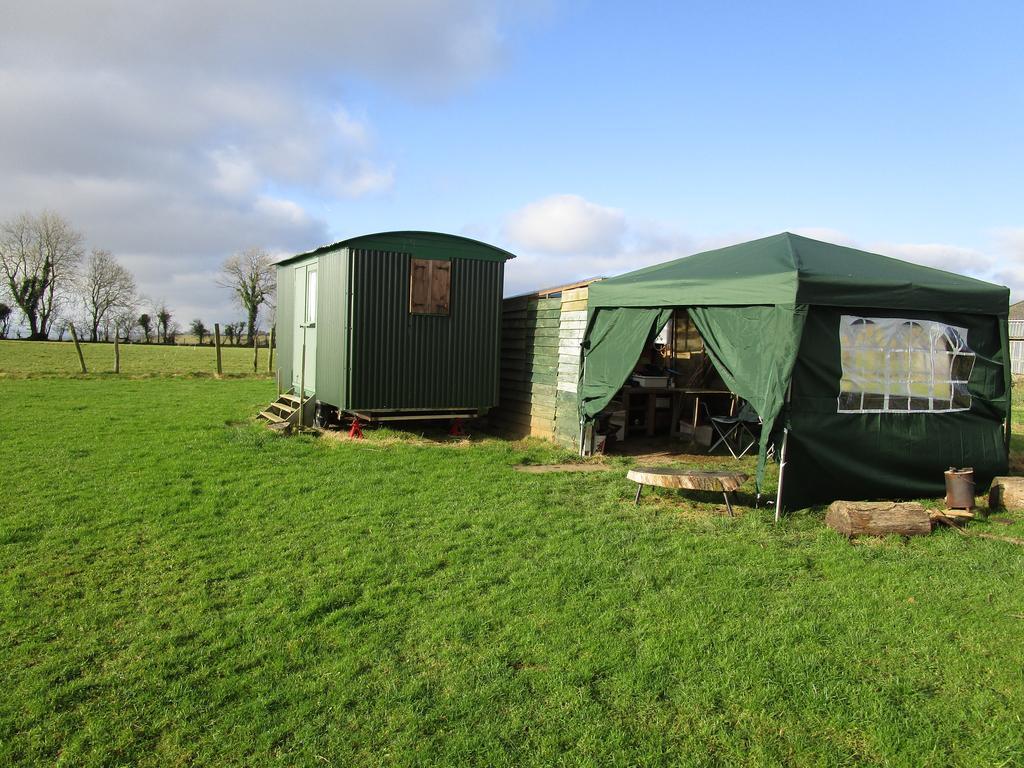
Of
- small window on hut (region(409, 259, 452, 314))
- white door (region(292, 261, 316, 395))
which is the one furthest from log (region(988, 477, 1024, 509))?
white door (region(292, 261, 316, 395))

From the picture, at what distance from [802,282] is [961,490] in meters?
2.50

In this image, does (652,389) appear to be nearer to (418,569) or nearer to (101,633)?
(418,569)

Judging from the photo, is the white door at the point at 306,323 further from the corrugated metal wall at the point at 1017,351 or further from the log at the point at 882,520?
the corrugated metal wall at the point at 1017,351

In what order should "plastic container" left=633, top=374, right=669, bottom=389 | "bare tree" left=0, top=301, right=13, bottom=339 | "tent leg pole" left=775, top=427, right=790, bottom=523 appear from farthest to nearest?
"bare tree" left=0, top=301, right=13, bottom=339 → "plastic container" left=633, top=374, right=669, bottom=389 → "tent leg pole" left=775, top=427, right=790, bottom=523

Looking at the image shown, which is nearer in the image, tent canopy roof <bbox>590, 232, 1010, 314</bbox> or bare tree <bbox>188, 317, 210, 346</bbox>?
tent canopy roof <bbox>590, 232, 1010, 314</bbox>

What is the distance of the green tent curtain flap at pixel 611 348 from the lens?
26.0 feet

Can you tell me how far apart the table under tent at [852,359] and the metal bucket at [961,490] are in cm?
50

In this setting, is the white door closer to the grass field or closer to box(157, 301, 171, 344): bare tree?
the grass field

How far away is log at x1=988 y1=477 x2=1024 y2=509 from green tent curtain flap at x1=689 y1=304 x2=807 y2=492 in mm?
2345

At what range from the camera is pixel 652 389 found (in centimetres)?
1027

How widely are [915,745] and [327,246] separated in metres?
9.06

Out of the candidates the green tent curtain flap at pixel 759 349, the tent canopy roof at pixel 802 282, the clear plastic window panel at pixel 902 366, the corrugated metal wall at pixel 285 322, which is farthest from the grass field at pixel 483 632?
the corrugated metal wall at pixel 285 322

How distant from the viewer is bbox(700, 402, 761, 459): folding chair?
9070mm

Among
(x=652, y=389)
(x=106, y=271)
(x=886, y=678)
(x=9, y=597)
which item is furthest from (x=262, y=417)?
(x=106, y=271)
